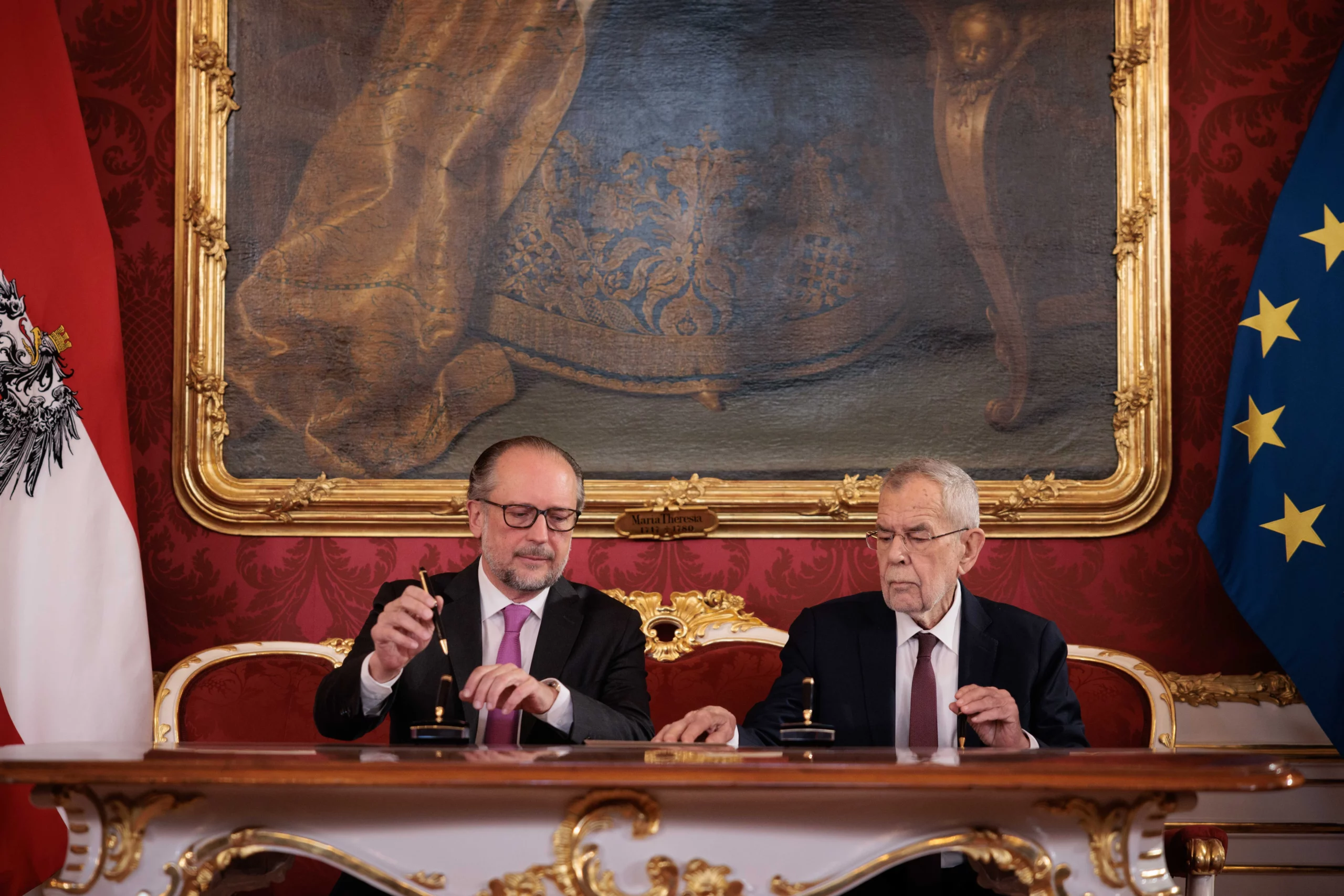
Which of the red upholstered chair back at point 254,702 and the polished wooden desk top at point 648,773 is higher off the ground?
the red upholstered chair back at point 254,702

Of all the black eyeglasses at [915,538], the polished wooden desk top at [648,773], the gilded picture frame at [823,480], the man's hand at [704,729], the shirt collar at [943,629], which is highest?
the gilded picture frame at [823,480]

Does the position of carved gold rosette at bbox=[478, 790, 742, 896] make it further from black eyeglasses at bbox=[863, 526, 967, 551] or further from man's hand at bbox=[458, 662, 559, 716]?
black eyeglasses at bbox=[863, 526, 967, 551]

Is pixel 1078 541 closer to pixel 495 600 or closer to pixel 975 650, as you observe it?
pixel 975 650

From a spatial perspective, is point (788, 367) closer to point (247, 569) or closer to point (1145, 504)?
point (1145, 504)

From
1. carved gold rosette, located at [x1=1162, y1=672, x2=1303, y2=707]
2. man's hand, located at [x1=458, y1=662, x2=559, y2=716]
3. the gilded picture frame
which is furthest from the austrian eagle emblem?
carved gold rosette, located at [x1=1162, y1=672, x2=1303, y2=707]

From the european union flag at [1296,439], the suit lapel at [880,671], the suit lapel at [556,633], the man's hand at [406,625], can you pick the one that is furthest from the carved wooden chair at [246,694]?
the european union flag at [1296,439]

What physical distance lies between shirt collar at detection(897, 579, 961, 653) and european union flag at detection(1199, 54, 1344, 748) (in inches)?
39.9

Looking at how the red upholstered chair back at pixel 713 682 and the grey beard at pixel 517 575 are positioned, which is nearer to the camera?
the grey beard at pixel 517 575

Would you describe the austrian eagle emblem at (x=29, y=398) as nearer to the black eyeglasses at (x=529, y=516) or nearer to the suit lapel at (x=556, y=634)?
the black eyeglasses at (x=529, y=516)

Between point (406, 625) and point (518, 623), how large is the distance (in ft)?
1.96

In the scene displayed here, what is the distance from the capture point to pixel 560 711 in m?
2.40

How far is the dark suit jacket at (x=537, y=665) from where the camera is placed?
255cm

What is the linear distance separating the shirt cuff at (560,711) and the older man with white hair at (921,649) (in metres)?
0.38

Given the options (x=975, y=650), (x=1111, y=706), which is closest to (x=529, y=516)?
(x=975, y=650)
